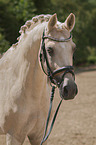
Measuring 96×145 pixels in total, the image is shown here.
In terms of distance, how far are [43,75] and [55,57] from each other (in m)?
0.37

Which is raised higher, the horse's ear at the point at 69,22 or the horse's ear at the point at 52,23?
the horse's ear at the point at 52,23

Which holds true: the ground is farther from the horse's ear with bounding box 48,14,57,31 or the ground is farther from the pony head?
the horse's ear with bounding box 48,14,57,31

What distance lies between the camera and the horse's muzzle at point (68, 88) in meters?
1.85

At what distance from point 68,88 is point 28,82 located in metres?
0.55

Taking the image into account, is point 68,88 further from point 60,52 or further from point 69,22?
point 69,22

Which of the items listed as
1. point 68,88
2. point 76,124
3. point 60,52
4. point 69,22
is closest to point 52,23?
point 69,22

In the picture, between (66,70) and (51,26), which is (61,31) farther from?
(66,70)

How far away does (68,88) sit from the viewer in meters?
1.85

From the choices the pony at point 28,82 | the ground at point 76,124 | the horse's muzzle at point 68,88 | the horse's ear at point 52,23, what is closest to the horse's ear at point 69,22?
the pony at point 28,82

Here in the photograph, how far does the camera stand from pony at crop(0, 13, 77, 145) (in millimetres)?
2049

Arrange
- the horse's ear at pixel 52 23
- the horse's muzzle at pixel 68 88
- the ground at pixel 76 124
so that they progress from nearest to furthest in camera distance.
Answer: the horse's muzzle at pixel 68 88 < the horse's ear at pixel 52 23 < the ground at pixel 76 124

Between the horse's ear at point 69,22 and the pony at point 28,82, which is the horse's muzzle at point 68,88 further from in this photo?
the horse's ear at point 69,22

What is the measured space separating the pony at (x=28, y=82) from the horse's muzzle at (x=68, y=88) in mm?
125

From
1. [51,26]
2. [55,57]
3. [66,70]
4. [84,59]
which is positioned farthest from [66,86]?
[84,59]
